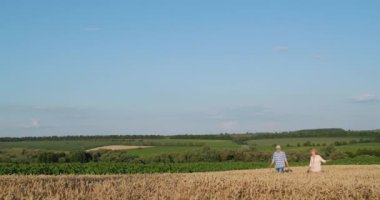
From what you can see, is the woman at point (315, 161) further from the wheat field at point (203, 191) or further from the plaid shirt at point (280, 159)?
the wheat field at point (203, 191)

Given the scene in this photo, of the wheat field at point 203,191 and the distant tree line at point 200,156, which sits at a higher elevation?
the distant tree line at point 200,156

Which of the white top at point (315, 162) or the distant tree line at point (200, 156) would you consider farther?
the distant tree line at point (200, 156)

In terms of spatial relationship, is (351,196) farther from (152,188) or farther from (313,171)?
(313,171)

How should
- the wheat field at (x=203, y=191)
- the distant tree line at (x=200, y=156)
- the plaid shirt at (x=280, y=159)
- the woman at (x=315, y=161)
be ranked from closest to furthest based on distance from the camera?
the wheat field at (x=203, y=191) < the woman at (x=315, y=161) < the plaid shirt at (x=280, y=159) < the distant tree line at (x=200, y=156)

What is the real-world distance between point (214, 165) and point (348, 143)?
135 ft

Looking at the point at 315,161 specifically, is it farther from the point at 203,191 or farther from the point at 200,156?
the point at 200,156

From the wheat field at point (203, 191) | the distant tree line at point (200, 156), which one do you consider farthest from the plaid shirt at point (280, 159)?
the distant tree line at point (200, 156)

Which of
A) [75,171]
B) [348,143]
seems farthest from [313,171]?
[348,143]

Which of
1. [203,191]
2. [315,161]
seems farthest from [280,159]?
[203,191]

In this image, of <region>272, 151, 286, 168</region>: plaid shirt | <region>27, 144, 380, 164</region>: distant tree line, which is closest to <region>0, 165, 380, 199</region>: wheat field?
<region>272, 151, 286, 168</region>: plaid shirt

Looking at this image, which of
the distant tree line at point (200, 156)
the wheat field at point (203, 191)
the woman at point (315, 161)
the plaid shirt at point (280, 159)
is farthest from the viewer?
the distant tree line at point (200, 156)

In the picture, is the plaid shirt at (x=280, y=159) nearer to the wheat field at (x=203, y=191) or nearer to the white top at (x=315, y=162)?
the white top at (x=315, y=162)

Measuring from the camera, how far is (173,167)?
45.1 meters

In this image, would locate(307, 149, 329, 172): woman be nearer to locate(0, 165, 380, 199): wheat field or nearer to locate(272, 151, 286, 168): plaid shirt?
locate(272, 151, 286, 168): plaid shirt
